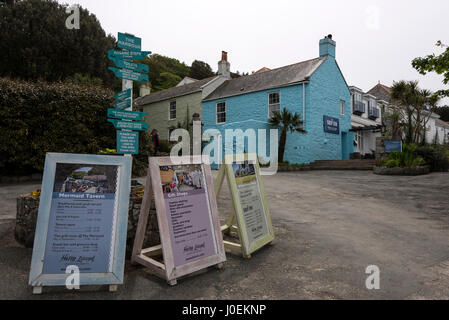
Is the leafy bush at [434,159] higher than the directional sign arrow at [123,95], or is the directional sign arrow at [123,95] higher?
the directional sign arrow at [123,95]

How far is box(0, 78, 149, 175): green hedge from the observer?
915cm

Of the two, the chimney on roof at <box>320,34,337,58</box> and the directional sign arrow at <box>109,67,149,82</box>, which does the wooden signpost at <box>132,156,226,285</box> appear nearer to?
the directional sign arrow at <box>109,67,149,82</box>

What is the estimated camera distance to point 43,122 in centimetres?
955

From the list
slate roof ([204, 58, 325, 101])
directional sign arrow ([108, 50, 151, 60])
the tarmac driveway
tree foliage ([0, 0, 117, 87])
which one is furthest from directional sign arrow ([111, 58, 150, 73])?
tree foliage ([0, 0, 117, 87])

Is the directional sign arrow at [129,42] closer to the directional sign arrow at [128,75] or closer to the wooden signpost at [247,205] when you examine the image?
the directional sign arrow at [128,75]

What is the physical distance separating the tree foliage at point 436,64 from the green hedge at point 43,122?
10.9m

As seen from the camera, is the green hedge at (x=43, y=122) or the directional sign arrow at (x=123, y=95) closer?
the directional sign arrow at (x=123, y=95)

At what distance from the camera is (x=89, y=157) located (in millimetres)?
2908

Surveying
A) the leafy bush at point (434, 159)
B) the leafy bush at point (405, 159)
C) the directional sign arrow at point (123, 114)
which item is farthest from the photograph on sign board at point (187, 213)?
the leafy bush at point (434, 159)

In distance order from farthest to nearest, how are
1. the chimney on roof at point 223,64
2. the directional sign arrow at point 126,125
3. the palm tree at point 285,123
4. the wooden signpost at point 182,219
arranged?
the chimney on roof at point 223,64 < the palm tree at point 285,123 < the directional sign arrow at point 126,125 < the wooden signpost at point 182,219

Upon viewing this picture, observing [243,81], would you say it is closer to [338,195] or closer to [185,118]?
[185,118]

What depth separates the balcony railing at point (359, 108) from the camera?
991 inches

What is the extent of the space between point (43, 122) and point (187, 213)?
8.70 m
